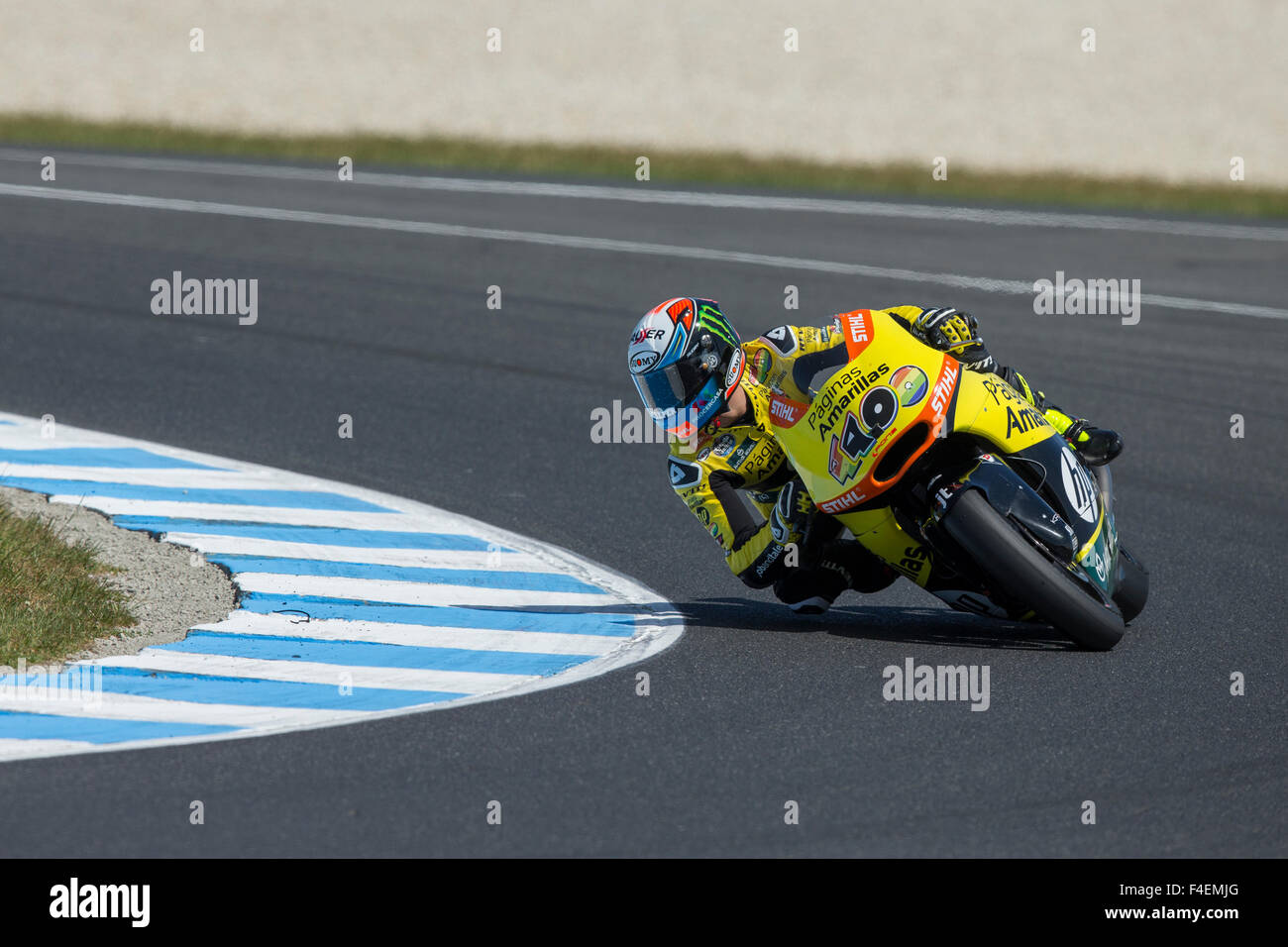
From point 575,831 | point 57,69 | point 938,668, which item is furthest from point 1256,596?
point 57,69

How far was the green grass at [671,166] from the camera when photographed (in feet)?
73.0

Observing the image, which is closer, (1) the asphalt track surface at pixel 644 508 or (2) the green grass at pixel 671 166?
(1) the asphalt track surface at pixel 644 508

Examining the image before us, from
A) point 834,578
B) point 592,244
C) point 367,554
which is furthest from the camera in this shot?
point 592,244

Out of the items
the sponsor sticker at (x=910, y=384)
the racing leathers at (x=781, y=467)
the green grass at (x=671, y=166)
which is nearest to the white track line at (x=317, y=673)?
the racing leathers at (x=781, y=467)

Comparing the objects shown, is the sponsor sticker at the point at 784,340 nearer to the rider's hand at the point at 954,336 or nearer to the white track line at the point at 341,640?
the rider's hand at the point at 954,336

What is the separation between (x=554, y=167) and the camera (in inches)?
926

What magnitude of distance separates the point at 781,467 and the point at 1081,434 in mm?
1290

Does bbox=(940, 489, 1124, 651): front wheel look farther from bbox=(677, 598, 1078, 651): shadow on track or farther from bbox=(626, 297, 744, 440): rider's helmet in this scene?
bbox=(626, 297, 744, 440): rider's helmet

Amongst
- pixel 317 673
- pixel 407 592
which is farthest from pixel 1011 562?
pixel 407 592

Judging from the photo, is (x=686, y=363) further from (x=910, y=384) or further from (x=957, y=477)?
(x=957, y=477)

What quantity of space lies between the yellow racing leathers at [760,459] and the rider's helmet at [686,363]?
132 millimetres

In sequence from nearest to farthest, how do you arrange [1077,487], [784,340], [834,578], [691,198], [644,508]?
[1077,487] < [784,340] < [834,578] < [644,508] < [691,198]

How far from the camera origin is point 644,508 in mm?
10344

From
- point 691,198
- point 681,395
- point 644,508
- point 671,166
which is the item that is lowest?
point 644,508
